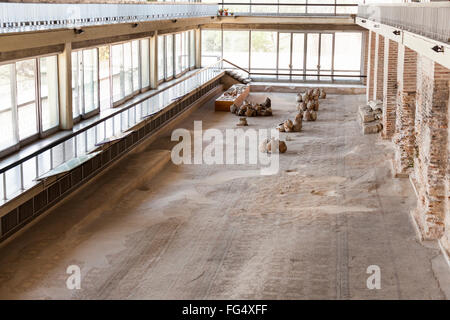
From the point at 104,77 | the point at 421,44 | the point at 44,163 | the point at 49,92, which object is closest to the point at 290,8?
the point at 104,77

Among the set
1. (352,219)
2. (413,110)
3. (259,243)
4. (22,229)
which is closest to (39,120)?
(22,229)

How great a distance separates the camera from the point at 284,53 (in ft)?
136

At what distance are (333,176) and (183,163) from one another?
4.62 meters

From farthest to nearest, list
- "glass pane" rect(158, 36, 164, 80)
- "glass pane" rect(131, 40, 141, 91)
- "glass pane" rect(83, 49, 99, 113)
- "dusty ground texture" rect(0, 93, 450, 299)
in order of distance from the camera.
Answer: "glass pane" rect(158, 36, 164, 80), "glass pane" rect(131, 40, 141, 91), "glass pane" rect(83, 49, 99, 113), "dusty ground texture" rect(0, 93, 450, 299)

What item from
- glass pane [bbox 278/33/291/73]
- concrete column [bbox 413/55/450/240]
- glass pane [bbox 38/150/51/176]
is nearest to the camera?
concrete column [bbox 413/55/450/240]

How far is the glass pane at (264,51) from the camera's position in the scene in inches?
1631

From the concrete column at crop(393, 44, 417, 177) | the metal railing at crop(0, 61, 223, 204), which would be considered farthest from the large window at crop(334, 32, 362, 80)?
the concrete column at crop(393, 44, 417, 177)

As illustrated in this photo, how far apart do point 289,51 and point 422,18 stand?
24.7 metres

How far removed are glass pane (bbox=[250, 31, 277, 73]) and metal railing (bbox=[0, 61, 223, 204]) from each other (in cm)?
1280

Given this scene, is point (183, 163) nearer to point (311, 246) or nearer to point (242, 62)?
point (311, 246)

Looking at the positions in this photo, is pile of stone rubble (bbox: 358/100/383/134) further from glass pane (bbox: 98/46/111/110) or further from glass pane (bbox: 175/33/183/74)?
glass pane (bbox: 175/33/183/74)

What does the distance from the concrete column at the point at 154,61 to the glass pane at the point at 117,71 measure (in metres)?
3.34

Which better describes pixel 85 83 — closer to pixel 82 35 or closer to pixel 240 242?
pixel 82 35

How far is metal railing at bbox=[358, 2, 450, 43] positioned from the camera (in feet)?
45.4
